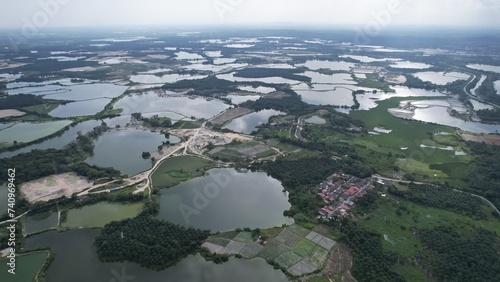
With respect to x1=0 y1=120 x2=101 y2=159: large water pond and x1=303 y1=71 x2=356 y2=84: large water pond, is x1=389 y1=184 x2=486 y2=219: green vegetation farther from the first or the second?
x1=303 y1=71 x2=356 y2=84: large water pond

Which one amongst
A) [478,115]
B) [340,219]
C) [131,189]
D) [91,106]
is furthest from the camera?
[91,106]

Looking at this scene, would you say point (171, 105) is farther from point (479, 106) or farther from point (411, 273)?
point (479, 106)

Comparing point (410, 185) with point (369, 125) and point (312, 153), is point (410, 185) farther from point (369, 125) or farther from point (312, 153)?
point (369, 125)

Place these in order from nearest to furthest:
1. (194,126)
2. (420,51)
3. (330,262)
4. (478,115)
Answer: (330,262) < (194,126) < (478,115) < (420,51)

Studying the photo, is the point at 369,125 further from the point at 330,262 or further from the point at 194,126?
the point at 330,262

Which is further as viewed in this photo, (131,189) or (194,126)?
(194,126)

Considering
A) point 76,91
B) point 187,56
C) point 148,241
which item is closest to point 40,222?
point 148,241

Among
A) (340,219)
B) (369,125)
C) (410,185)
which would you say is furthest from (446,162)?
(340,219)
